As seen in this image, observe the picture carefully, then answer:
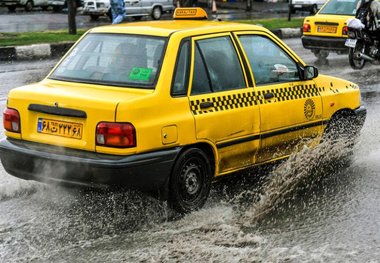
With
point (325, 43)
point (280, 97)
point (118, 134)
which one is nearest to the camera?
point (118, 134)

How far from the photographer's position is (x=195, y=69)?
223 inches

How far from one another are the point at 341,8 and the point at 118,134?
1227cm

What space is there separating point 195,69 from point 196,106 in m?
0.33

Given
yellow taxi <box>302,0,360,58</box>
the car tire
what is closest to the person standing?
yellow taxi <box>302,0,360,58</box>

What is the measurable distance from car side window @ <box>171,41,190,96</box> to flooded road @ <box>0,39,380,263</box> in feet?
2.77

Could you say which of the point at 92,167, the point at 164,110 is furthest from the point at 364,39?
the point at 92,167

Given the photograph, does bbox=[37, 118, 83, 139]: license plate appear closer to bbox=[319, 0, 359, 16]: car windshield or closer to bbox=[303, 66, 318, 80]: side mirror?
bbox=[303, 66, 318, 80]: side mirror

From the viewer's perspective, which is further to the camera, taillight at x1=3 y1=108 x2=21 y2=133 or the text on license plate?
the text on license plate

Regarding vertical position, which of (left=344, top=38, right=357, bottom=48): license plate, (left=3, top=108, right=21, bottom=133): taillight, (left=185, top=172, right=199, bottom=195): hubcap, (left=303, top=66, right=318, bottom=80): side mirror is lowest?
(left=344, top=38, right=357, bottom=48): license plate

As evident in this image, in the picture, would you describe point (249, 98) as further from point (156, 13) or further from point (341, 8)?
point (156, 13)

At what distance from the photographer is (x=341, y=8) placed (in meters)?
16.3

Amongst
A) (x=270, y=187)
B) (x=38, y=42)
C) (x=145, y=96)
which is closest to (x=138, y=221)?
(x=145, y=96)

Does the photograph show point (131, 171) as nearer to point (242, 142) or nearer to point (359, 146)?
point (242, 142)

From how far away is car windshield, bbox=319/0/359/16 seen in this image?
16.1m
